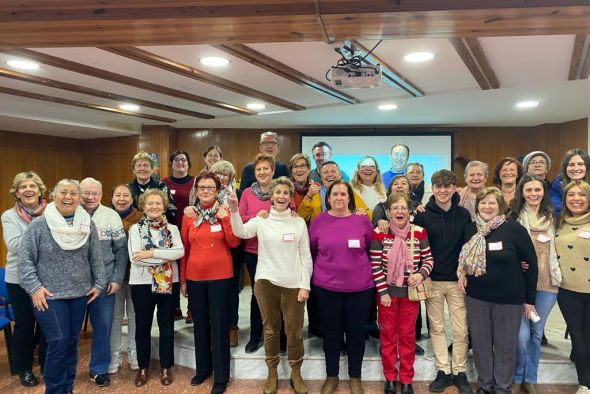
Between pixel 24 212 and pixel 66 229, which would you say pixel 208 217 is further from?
pixel 24 212

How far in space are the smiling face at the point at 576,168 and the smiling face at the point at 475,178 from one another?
0.57 metres

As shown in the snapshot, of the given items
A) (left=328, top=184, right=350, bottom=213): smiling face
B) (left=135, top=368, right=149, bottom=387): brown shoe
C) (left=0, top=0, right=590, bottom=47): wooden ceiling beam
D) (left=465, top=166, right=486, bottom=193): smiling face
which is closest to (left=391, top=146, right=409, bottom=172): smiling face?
(left=465, top=166, right=486, bottom=193): smiling face

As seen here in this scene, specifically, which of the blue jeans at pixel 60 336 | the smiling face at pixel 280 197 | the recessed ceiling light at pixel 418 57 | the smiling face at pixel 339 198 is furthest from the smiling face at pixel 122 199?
the recessed ceiling light at pixel 418 57

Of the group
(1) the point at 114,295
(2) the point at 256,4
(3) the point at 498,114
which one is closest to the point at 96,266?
(1) the point at 114,295

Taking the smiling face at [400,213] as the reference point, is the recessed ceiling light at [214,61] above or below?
above

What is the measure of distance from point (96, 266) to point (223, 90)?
215 cm

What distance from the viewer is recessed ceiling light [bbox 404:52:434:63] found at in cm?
315

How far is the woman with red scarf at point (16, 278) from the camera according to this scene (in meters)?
3.01

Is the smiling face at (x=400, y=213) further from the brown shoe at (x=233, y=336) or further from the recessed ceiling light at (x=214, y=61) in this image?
the recessed ceiling light at (x=214, y=61)

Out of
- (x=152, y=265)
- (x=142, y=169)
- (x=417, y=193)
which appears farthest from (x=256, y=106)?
(x=152, y=265)

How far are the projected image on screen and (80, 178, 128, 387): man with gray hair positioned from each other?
14.2 ft

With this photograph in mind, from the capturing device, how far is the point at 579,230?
2.63 m

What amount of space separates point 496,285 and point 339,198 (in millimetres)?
1069

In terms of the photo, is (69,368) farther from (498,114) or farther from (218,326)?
(498,114)
